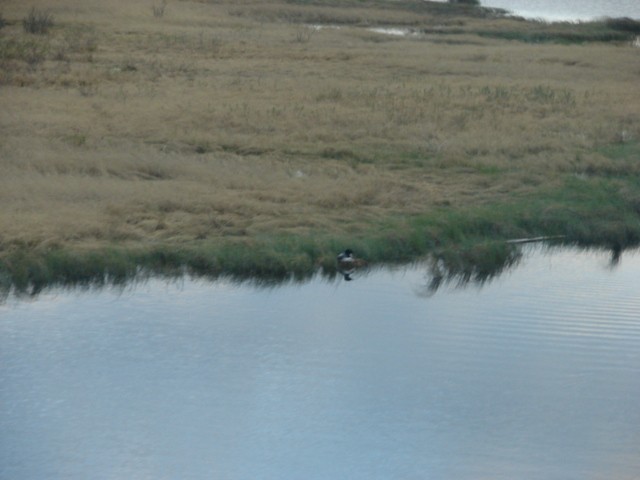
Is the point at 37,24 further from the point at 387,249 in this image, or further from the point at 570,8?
the point at 570,8

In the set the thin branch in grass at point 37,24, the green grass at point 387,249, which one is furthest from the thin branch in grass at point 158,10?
the green grass at point 387,249

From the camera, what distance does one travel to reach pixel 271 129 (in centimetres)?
1611

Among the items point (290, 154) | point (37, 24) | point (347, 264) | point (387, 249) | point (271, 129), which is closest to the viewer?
point (347, 264)

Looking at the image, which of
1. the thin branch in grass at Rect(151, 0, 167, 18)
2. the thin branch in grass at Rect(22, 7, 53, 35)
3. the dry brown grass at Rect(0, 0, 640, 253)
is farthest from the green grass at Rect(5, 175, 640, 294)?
the thin branch in grass at Rect(151, 0, 167, 18)

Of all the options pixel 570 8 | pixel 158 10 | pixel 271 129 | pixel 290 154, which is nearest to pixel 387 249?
pixel 290 154

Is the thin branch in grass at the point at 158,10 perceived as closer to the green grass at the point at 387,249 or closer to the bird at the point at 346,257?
the green grass at the point at 387,249

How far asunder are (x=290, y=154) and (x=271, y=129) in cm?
157

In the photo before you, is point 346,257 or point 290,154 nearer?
point 346,257

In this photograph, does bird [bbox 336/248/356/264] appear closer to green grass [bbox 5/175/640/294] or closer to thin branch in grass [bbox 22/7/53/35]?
green grass [bbox 5/175/640/294]

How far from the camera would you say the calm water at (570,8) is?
48.7 metres

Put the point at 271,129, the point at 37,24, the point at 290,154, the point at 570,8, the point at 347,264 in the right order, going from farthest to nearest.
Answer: the point at 570,8, the point at 37,24, the point at 271,129, the point at 290,154, the point at 347,264

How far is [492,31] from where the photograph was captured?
3547cm

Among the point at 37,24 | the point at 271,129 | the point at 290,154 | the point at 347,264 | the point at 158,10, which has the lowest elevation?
the point at 347,264

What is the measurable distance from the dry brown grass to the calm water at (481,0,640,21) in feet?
71.1
